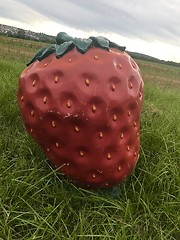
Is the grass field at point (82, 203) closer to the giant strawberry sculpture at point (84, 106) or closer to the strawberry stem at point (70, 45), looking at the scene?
the giant strawberry sculpture at point (84, 106)

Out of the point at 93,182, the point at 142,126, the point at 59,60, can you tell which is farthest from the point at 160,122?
the point at 59,60

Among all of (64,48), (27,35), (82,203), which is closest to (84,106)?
(64,48)

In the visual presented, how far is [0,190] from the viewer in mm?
1576

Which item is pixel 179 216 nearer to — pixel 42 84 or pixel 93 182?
pixel 93 182

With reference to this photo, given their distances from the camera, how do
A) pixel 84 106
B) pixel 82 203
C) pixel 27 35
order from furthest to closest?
1. pixel 27 35
2. pixel 82 203
3. pixel 84 106

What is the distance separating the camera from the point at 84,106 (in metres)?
1.42

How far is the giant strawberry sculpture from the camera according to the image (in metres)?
1.43

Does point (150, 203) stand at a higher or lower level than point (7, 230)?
higher

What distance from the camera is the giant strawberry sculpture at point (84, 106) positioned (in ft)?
4.68

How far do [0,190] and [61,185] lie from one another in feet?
0.83

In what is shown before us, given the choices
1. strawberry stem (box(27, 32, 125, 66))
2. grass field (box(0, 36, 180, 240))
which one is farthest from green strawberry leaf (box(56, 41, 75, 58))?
grass field (box(0, 36, 180, 240))

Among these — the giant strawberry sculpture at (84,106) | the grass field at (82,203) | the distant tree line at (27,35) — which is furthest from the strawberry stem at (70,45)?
the distant tree line at (27,35)

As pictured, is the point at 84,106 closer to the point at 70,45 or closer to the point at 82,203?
the point at 70,45

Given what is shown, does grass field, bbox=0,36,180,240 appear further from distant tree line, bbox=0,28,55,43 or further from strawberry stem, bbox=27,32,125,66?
distant tree line, bbox=0,28,55,43
